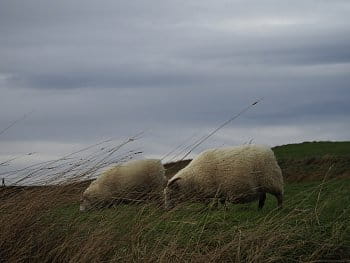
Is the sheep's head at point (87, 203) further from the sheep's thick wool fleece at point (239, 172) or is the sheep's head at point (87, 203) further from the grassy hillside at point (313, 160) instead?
the grassy hillside at point (313, 160)

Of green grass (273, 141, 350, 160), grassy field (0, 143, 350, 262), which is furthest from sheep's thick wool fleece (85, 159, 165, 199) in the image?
green grass (273, 141, 350, 160)

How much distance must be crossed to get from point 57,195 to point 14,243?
0.65m

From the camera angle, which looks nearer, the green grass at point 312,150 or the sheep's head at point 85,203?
the sheep's head at point 85,203

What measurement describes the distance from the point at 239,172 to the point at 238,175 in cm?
5

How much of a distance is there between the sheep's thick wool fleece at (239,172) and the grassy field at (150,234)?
3.21 m

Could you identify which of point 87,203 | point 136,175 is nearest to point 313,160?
point 136,175

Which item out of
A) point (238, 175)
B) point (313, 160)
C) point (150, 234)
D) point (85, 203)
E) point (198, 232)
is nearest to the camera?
point (198, 232)

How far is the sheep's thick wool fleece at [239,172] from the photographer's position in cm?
1055

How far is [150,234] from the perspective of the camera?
21.5 ft

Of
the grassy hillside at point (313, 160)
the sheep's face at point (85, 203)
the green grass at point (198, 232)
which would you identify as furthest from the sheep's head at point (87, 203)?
the grassy hillside at point (313, 160)

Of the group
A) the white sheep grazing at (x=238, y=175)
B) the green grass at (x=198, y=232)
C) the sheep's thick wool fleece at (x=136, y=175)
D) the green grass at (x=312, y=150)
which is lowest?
the green grass at (x=312, y=150)

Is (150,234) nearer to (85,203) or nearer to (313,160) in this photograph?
(85,203)

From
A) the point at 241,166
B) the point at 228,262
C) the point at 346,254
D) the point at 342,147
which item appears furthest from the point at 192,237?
the point at 342,147

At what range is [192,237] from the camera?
6.21 metres
